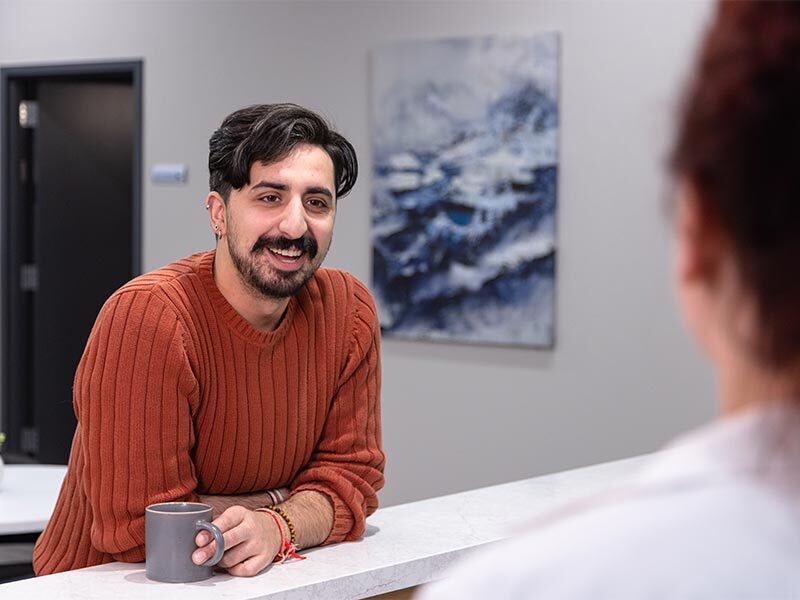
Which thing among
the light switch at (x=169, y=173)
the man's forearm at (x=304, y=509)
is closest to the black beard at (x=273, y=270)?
the man's forearm at (x=304, y=509)

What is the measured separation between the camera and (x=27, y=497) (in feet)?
10.7

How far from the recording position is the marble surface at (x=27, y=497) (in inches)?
115

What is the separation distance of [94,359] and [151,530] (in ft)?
1.11

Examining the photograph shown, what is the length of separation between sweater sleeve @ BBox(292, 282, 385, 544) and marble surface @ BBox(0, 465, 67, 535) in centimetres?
109

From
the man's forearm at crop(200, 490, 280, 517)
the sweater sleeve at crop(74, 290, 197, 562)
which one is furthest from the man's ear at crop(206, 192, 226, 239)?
the man's forearm at crop(200, 490, 280, 517)

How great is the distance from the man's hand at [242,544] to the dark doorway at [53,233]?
4.69 m

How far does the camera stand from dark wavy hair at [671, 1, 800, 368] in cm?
44

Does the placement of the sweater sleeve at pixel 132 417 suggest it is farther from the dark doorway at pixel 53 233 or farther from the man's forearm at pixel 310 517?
the dark doorway at pixel 53 233

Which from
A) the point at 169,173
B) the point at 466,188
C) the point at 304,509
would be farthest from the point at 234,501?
the point at 169,173

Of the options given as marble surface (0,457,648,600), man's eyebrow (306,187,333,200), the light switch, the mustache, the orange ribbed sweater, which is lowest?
marble surface (0,457,648,600)

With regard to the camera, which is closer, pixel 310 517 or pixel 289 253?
pixel 310 517

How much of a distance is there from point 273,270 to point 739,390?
1.61m

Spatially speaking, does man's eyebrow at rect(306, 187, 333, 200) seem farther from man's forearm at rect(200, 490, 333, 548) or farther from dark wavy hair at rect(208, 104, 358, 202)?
man's forearm at rect(200, 490, 333, 548)

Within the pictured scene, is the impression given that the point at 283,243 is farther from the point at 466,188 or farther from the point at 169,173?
the point at 169,173
